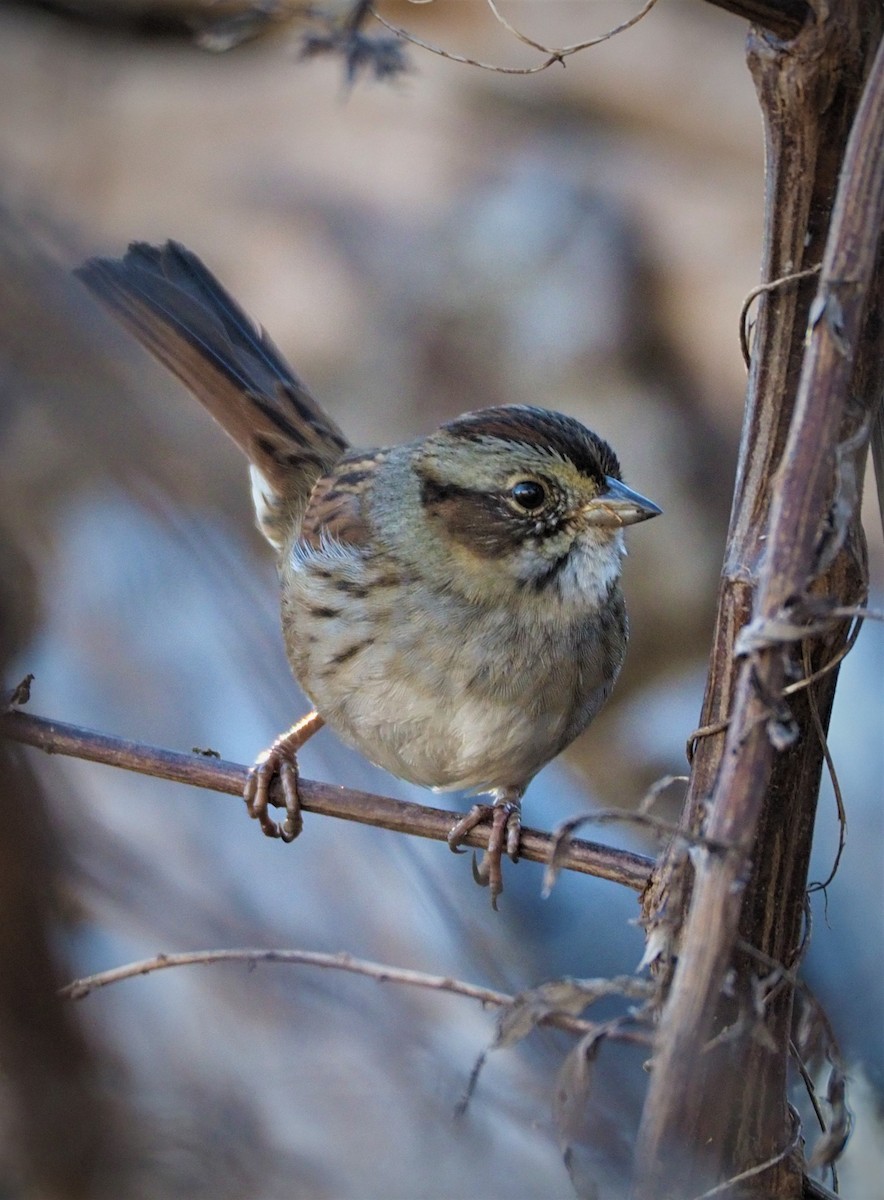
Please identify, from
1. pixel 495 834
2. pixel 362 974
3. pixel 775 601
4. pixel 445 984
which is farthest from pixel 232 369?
pixel 775 601

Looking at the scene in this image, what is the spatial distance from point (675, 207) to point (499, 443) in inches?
109

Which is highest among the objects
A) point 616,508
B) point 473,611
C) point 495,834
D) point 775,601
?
point 616,508

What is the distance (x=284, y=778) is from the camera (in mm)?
2902

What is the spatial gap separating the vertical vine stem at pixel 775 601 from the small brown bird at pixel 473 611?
1.02 metres

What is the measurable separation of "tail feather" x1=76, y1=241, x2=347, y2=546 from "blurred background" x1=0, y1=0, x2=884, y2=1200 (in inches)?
6.6

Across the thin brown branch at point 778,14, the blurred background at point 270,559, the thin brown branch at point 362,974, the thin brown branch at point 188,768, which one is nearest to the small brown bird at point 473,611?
the blurred background at point 270,559

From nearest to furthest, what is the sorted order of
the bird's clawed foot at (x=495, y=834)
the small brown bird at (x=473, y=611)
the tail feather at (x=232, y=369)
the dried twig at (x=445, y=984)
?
1. the dried twig at (x=445, y=984)
2. the bird's clawed foot at (x=495, y=834)
3. the small brown bird at (x=473, y=611)
4. the tail feather at (x=232, y=369)

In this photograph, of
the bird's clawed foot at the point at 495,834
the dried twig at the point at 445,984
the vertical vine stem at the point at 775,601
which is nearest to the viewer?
the vertical vine stem at the point at 775,601

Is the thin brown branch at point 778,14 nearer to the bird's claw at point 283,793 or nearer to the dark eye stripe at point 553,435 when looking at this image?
the dark eye stripe at point 553,435

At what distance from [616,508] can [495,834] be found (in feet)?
2.10

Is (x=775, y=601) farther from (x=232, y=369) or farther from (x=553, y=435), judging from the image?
(x=232, y=369)

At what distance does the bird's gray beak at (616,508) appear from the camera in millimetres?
2631

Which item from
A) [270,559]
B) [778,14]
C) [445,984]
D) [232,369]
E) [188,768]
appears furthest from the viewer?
[270,559]

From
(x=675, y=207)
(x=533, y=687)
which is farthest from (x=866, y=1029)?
(x=675, y=207)
